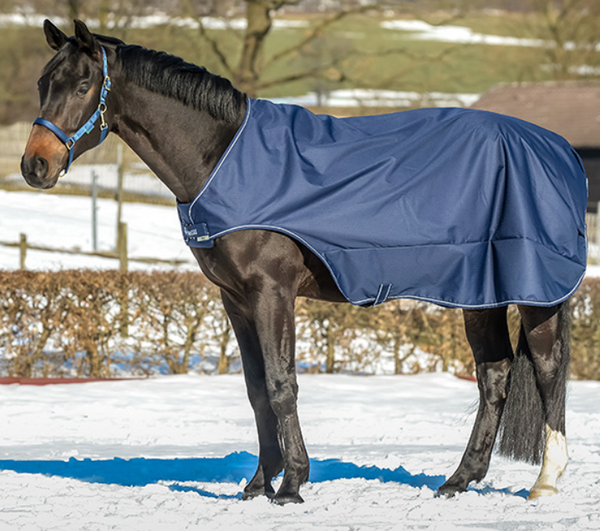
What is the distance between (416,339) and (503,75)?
124 ft

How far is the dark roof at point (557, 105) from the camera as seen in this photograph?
2545cm

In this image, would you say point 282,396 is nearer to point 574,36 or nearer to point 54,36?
point 54,36

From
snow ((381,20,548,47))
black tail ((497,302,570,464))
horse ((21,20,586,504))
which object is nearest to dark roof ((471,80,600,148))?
black tail ((497,302,570,464))

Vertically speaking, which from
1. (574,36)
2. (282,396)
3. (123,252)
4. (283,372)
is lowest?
(282,396)

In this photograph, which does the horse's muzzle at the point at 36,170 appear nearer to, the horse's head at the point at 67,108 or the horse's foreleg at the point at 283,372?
the horse's head at the point at 67,108

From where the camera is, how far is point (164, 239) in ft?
54.1

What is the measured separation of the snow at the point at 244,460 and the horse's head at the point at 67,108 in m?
1.58

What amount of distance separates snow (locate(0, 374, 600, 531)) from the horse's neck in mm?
1522

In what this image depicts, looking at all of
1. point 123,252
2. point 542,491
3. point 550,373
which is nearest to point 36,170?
point 550,373

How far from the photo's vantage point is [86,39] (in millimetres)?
3646

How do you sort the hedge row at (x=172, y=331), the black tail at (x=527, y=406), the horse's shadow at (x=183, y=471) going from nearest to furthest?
the black tail at (x=527, y=406)
the horse's shadow at (x=183, y=471)
the hedge row at (x=172, y=331)

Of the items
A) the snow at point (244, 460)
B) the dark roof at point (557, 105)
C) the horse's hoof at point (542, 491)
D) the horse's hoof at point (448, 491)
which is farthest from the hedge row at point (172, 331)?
the dark roof at point (557, 105)

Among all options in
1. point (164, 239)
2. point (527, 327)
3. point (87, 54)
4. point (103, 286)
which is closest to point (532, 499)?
point (527, 327)

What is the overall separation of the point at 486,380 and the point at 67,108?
255 centimetres
